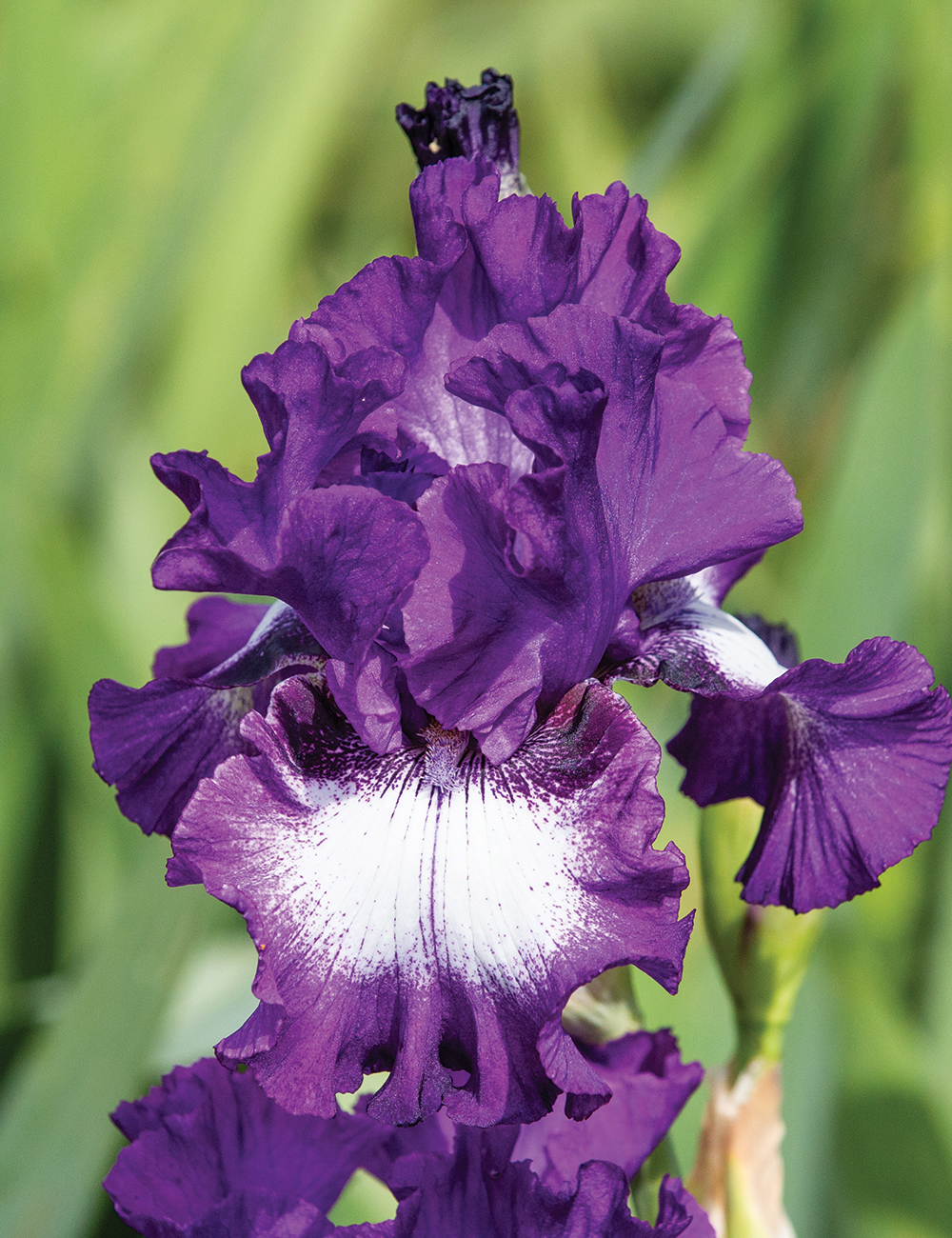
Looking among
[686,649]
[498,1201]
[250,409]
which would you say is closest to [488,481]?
[686,649]

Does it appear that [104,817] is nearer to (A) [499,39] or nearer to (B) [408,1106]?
(B) [408,1106]

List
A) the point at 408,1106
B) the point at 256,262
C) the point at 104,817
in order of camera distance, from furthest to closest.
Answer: the point at 256,262, the point at 104,817, the point at 408,1106

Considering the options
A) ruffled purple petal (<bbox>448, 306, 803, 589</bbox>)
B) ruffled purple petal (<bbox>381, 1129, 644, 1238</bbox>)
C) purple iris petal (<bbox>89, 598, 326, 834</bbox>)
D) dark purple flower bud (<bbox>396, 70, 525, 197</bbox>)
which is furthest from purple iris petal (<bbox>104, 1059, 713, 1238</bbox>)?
dark purple flower bud (<bbox>396, 70, 525, 197</bbox>)

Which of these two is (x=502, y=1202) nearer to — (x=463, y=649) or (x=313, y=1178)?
(x=313, y=1178)

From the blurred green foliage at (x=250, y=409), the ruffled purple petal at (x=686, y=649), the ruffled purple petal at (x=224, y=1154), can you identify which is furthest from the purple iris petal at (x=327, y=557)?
the blurred green foliage at (x=250, y=409)

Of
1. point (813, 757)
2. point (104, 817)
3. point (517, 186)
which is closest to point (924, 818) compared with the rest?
point (813, 757)

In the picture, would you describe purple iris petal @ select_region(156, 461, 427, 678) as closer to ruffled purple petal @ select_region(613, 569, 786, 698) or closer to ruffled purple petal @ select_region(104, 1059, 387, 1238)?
ruffled purple petal @ select_region(613, 569, 786, 698)
